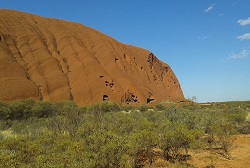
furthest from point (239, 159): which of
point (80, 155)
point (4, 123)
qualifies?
point (4, 123)

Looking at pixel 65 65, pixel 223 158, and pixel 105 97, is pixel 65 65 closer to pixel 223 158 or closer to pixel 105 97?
pixel 105 97

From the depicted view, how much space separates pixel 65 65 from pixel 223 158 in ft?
188

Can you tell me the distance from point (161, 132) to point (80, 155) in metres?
8.45

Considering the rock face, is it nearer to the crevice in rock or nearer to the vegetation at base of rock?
the crevice in rock

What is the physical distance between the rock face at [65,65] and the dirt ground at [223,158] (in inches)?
1692

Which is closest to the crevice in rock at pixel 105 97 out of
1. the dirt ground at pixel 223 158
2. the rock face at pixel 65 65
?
the rock face at pixel 65 65

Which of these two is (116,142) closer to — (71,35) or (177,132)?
(177,132)

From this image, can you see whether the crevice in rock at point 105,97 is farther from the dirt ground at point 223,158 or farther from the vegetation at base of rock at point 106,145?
the dirt ground at point 223,158

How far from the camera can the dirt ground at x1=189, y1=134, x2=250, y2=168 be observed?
17.0m

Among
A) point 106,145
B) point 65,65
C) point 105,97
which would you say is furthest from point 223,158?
point 65,65

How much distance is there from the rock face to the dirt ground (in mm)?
42975

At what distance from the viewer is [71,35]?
79.7 metres

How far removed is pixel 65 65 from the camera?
70438 mm

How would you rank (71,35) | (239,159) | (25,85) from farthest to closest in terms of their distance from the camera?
(71,35)
(25,85)
(239,159)
